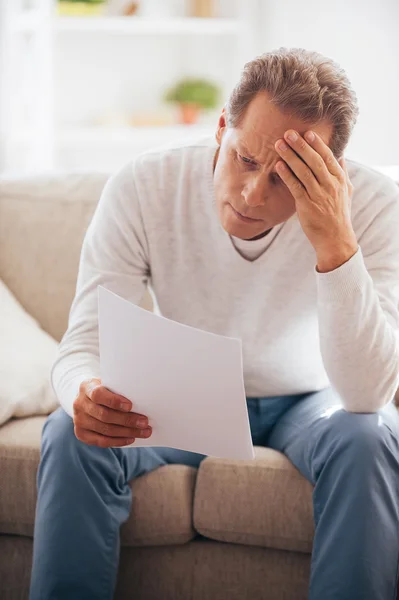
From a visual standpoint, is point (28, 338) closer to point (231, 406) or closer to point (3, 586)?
point (3, 586)

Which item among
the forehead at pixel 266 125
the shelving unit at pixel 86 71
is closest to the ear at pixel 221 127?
the forehead at pixel 266 125

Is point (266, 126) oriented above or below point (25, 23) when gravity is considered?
above

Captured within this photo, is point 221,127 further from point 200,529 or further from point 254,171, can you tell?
point 200,529

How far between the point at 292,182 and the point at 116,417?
0.45 m

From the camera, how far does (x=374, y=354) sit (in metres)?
1.37

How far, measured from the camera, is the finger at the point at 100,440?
1.28 m

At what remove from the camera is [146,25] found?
12.4ft

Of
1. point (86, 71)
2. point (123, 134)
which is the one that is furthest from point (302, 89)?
point (86, 71)

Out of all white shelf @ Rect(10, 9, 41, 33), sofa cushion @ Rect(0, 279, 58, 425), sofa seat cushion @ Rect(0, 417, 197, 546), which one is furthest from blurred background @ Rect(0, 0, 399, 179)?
sofa seat cushion @ Rect(0, 417, 197, 546)

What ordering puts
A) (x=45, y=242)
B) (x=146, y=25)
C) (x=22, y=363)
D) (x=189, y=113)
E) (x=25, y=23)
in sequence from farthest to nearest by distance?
(x=189, y=113) → (x=146, y=25) → (x=25, y=23) → (x=45, y=242) → (x=22, y=363)

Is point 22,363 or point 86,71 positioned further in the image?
point 86,71

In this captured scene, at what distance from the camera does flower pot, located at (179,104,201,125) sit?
12.7 ft

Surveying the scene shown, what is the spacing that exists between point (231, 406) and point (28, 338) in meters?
0.77

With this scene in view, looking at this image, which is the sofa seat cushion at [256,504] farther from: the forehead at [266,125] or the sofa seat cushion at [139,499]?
the forehead at [266,125]
